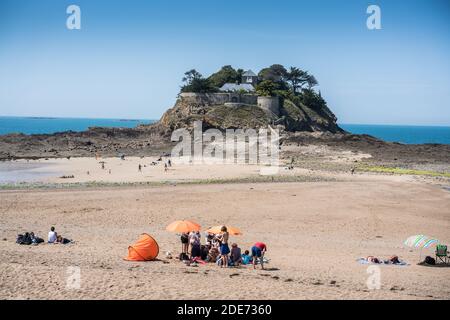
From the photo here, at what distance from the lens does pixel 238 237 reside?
17547 millimetres

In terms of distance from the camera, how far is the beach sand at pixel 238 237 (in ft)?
37.0

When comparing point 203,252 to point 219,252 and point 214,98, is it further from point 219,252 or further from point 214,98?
point 214,98

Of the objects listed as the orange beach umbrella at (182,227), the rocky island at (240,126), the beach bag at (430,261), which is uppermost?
the rocky island at (240,126)

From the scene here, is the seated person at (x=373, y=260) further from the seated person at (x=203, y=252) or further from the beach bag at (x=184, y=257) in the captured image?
the beach bag at (x=184, y=257)

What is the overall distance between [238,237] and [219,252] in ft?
11.8

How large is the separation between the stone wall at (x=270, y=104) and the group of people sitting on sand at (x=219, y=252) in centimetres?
5169

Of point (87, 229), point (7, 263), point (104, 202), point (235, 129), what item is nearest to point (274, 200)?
point (104, 202)

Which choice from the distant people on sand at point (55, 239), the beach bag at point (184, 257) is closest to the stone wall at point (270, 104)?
the distant people on sand at point (55, 239)

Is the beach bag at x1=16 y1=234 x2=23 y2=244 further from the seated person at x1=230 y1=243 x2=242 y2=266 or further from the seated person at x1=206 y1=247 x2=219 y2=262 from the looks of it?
the seated person at x1=230 y1=243 x2=242 y2=266

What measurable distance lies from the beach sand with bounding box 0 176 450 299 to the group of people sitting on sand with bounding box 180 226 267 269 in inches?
13.4

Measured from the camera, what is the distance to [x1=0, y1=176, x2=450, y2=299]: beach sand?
1128 centimetres

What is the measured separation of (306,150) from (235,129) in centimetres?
993
